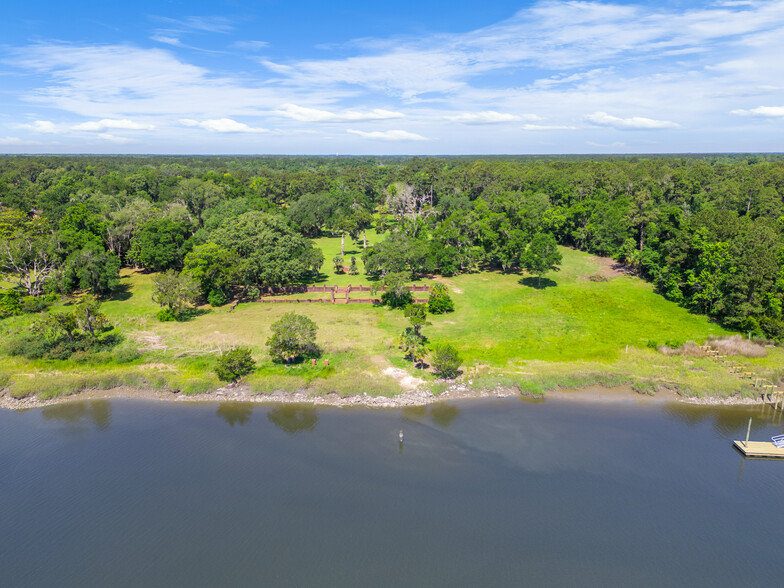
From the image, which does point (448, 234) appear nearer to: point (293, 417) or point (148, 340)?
point (293, 417)

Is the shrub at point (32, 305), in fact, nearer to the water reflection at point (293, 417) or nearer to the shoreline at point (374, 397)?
the shoreline at point (374, 397)

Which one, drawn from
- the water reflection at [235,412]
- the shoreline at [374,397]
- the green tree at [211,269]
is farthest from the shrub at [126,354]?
the green tree at [211,269]

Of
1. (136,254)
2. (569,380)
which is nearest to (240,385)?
A: (569,380)

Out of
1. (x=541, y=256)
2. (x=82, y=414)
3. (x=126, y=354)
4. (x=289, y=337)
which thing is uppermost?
(x=541, y=256)

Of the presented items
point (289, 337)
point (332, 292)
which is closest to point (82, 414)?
point (289, 337)

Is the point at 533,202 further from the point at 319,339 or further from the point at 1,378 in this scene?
the point at 1,378

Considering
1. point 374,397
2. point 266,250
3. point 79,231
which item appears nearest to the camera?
point 374,397
